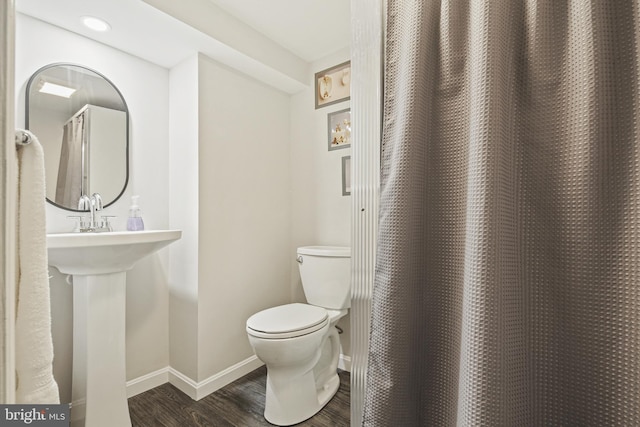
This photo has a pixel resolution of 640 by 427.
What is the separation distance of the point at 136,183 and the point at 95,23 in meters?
0.85

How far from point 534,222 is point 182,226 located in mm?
1786

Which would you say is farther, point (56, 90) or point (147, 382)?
point (147, 382)

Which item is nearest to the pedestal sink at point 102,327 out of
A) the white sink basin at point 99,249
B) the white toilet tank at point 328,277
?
the white sink basin at point 99,249

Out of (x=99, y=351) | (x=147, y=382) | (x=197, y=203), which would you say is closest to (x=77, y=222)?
(x=197, y=203)

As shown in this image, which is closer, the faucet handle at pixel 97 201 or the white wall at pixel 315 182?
the faucet handle at pixel 97 201

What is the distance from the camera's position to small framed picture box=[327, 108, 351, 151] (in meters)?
2.05

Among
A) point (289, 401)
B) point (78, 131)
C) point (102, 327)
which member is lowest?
point (289, 401)

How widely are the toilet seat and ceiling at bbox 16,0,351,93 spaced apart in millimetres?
1573

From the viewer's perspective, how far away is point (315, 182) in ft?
7.29

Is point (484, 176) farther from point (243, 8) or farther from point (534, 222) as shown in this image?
point (243, 8)

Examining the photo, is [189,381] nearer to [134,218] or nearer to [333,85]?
[134,218]

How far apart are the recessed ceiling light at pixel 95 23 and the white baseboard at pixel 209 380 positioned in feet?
6.56

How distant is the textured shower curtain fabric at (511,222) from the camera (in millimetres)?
500

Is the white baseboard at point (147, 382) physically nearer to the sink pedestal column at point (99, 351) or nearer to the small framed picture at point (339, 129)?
the sink pedestal column at point (99, 351)
